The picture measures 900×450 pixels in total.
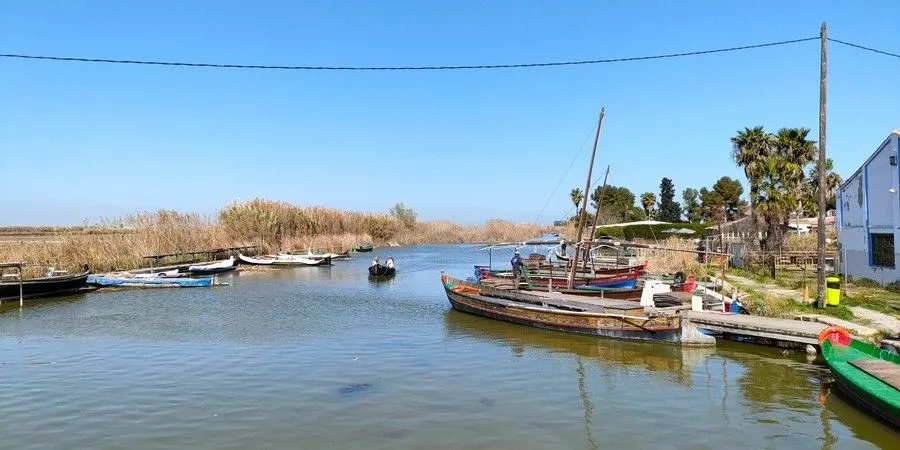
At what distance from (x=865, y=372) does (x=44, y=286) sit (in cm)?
3271

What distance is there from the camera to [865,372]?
12133mm

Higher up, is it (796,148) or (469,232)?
(796,148)

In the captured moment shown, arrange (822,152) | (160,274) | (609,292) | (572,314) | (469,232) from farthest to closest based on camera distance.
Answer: (469,232)
(160,274)
(609,292)
(572,314)
(822,152)

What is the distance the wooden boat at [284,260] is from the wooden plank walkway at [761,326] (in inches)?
1491

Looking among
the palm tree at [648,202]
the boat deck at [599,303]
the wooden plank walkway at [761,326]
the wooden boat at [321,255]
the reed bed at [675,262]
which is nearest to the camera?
the wooden plank walkway at [761,326]

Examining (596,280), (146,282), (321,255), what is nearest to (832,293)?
(596,280)

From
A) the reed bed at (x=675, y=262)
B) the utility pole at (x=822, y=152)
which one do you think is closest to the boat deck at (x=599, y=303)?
the utility pole at (x=822, y=152)

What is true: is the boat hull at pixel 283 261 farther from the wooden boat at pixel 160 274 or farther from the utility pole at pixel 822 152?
the utility pole at pixel 822 152

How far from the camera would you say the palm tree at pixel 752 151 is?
1460 inches

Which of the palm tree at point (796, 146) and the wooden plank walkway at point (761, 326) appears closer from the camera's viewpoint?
the wooden plank walkway at point (761, 326)

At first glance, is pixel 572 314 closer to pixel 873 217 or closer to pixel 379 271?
pixel 873 217

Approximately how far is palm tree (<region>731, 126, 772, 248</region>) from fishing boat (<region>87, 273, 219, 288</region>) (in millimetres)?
32530

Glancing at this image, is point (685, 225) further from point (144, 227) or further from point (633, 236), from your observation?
point (144, 227)

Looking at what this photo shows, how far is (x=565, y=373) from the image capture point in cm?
1516
